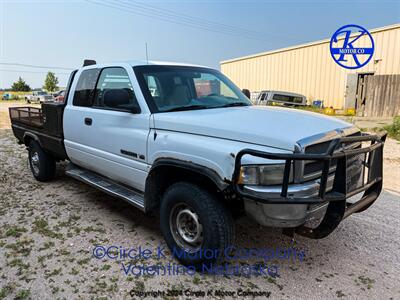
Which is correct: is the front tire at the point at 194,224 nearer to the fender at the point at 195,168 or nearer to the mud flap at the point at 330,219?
the fender at the point at 195,168

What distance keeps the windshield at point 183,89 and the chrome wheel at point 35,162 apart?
3172 mm

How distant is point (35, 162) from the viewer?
604 cm

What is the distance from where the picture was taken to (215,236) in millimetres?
2828

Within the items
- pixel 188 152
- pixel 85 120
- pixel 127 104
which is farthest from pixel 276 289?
pixel 85 120

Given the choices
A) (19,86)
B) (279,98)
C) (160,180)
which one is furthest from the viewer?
(19,86)

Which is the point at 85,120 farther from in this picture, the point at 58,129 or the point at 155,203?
the point at 155,203

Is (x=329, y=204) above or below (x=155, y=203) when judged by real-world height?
above

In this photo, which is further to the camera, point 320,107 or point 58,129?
point 320,107

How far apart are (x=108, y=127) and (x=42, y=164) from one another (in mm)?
2404

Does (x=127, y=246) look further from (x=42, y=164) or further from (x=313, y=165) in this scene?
(x=42, y=164)

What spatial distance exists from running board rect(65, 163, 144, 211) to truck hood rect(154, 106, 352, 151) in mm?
870

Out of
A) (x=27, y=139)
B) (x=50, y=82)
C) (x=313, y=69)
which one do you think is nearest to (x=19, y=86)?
(x=50, y=82)

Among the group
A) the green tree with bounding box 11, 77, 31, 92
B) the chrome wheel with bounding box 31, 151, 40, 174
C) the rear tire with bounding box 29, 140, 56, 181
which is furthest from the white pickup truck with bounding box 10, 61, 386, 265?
the green tree with bounding box 11, 77, 31, 92

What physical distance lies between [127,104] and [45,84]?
7216 centimetres
